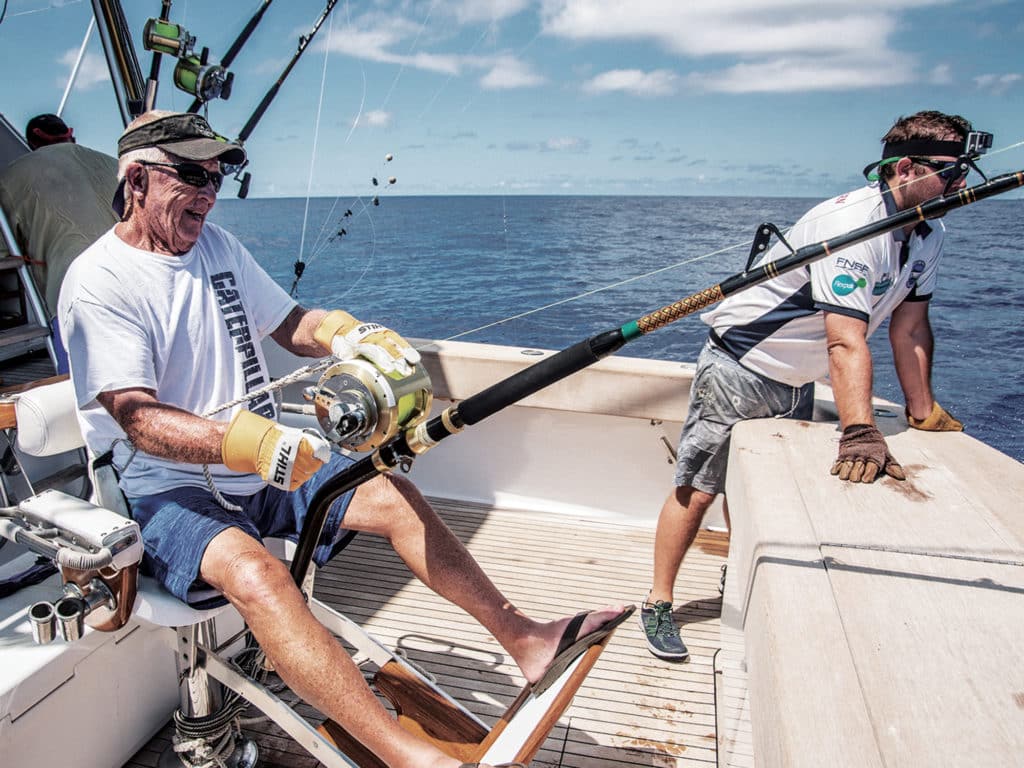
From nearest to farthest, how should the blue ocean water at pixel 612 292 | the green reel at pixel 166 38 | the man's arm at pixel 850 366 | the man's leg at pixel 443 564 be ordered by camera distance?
the man's leg at pixel 443 564
the man's arm at pixel 850 366
the green reel at pixel 166 38
the blue ocean water at pixel 612 292

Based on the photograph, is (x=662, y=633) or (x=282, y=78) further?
(x=282, y=78)

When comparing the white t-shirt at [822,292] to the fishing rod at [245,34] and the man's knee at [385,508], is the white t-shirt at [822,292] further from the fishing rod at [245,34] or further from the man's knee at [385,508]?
the fishing rod at [245,34]

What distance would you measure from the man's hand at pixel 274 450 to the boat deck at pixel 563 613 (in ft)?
2.85

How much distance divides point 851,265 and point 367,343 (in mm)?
1176

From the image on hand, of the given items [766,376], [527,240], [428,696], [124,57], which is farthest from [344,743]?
[527,240]

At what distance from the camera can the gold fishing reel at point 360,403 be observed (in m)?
1.43

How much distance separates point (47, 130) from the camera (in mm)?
3654

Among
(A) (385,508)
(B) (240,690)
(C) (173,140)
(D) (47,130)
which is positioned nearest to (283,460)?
(A) (385,508)

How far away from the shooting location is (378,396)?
1.47m

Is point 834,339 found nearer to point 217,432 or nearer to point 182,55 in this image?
point 217,432

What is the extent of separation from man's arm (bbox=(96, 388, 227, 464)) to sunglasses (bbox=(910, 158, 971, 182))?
5.56 feet

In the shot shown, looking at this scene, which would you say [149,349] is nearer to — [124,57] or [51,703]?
[51,703]

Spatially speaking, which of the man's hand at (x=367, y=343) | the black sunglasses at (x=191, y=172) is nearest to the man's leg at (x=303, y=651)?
the man's hand at (x=367, y=343)

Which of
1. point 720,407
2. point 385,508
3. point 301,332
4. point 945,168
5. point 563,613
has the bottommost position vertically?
point 563,613
